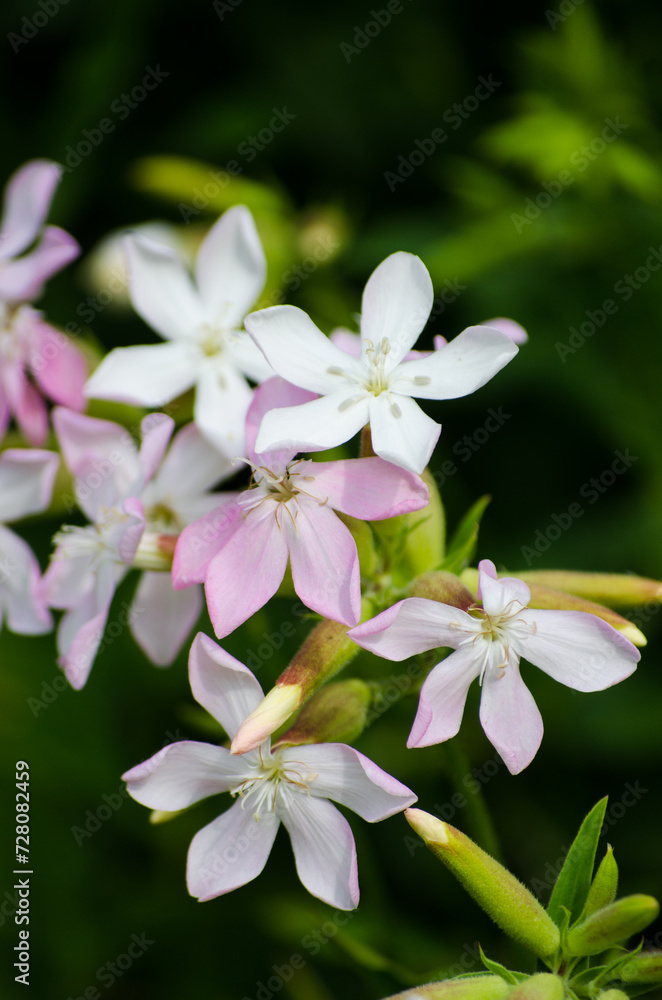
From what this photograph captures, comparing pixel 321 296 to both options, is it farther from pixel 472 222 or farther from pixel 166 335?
pixel 166 335

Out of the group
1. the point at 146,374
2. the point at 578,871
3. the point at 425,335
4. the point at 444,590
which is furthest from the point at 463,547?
the point at 425,335

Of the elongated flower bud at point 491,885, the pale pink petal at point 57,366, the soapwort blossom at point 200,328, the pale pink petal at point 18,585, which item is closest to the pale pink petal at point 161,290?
the soapwort blossom at point 200,328

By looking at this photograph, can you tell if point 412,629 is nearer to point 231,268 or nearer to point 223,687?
point 223,687

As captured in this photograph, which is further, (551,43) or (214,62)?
(214,62)

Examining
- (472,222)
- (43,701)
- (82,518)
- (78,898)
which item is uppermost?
(472,222)

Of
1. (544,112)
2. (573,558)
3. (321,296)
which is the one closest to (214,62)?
(321,296)

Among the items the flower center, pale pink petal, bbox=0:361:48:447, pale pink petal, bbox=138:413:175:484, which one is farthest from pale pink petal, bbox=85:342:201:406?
the flower center

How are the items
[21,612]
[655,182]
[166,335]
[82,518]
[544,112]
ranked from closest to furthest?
[21,612] → [166,335] → [655,182] → [544,112] → [82,518]
